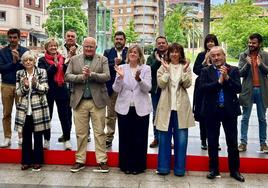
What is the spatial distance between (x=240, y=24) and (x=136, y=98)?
89.4 ft

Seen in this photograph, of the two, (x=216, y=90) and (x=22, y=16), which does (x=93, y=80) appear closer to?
(x=216, y=90)

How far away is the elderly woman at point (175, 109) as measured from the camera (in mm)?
5613

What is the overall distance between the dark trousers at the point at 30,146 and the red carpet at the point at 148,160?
0.24 meters

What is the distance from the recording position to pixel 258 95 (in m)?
6.21

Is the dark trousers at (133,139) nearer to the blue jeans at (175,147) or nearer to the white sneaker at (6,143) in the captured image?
the blue jeans at (175,147)

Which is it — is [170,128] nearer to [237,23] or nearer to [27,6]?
[237,23]

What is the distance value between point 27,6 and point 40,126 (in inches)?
2060

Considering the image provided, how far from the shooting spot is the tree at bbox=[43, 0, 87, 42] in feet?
150

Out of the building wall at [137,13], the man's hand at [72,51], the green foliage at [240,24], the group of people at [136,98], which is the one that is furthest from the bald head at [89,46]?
the building wall at [137,13]

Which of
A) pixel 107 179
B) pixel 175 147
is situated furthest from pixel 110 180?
pixel 175 147

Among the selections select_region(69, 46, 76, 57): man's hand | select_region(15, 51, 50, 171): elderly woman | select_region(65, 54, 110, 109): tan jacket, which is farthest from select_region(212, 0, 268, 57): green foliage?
select_region(15, 51, 50, 171): elderly woman

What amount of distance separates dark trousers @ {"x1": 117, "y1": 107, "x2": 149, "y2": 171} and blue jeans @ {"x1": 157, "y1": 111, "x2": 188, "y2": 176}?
25 centimetres

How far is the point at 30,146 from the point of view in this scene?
5.89 meters

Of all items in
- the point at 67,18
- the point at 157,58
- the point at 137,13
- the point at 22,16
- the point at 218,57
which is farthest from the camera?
the point at 137,13
